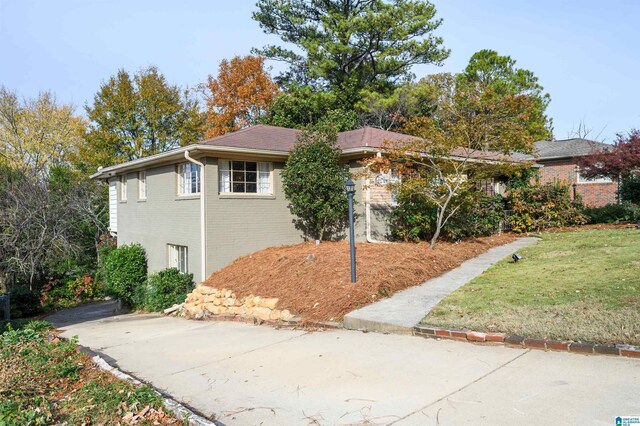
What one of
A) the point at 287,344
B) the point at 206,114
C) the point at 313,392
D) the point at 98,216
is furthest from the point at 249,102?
the point at 313,392

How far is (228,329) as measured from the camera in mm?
9438

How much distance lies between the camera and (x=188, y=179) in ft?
50.5

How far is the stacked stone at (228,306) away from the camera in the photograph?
969cm

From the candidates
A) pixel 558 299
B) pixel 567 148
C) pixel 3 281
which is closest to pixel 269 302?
pixel 558 299

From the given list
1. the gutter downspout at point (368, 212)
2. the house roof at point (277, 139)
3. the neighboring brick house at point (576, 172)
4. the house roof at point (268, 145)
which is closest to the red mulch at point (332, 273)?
the gutter downspout at point (368, 212)

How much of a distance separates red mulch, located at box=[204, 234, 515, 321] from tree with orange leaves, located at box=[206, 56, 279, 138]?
70.1 ft

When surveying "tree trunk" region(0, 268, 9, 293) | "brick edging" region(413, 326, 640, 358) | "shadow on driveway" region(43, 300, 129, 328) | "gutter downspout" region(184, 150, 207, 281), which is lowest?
"shadow on driveway" region(43, 300, 129, 328)

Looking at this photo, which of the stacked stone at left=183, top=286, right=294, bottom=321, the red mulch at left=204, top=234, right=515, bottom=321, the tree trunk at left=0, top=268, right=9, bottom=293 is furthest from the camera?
the tree trunk at left=0, top=268, right=9, bottom=293

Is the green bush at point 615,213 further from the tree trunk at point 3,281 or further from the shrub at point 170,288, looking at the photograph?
the tree trunk at point 3,281

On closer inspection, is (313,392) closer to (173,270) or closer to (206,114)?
(173,270)

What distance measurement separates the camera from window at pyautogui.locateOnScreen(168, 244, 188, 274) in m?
15.6

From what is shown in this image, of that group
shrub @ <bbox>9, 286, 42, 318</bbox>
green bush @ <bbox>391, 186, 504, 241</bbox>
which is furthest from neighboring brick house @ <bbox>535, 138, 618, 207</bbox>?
shrub @ <bbox>9, 286, 42, 318</bbox>

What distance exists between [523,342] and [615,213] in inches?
618

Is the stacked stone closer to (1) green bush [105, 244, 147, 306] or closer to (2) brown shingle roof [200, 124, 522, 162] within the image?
(2) brown shingle roof [200, 124, 522, 162]
